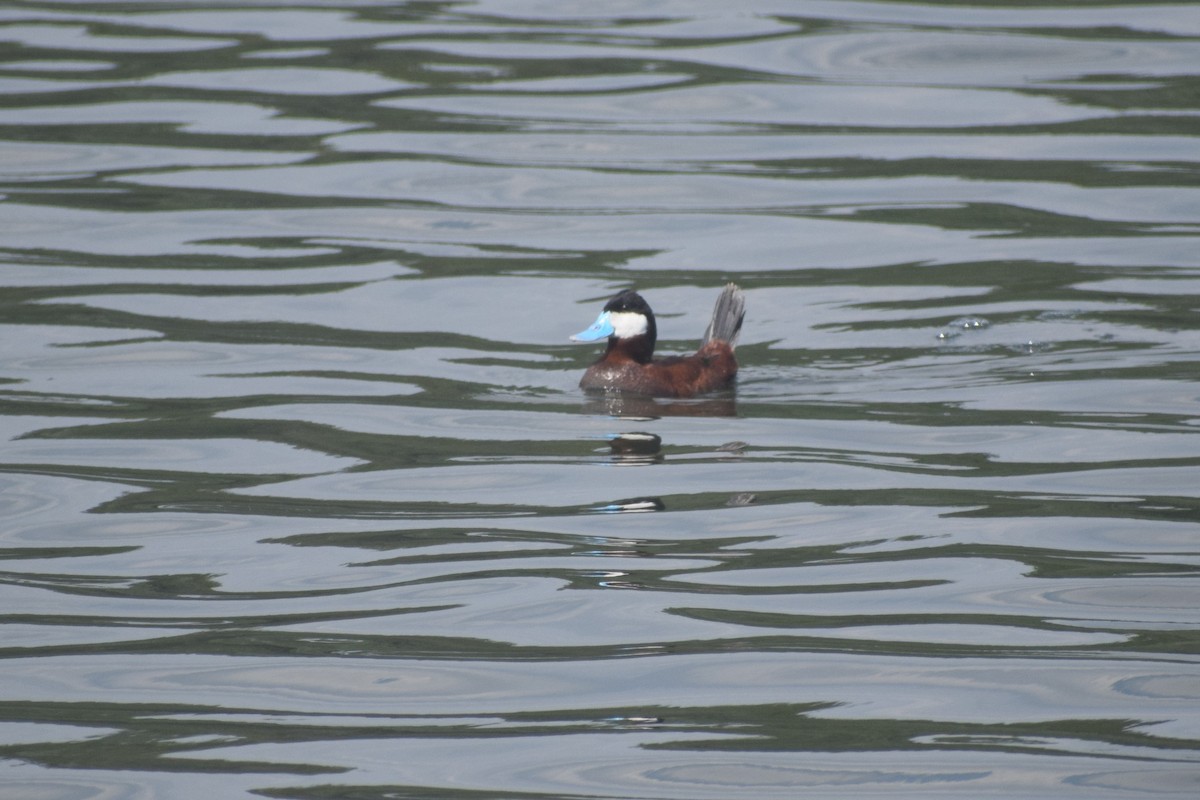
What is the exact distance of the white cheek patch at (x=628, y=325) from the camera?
34.6 ft

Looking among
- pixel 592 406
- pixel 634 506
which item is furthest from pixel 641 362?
pixel 634 506

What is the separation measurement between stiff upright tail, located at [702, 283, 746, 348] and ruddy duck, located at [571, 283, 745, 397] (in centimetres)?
→ 6

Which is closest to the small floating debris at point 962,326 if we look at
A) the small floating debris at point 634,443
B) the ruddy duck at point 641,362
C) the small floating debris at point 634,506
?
the ruddy duck at point 641,362

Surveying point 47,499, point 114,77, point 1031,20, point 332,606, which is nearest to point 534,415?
point 47,499

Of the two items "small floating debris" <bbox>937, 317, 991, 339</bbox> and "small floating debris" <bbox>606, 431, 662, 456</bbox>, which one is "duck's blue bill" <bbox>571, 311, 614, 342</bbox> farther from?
"small floating debris" <bbox>937, 317, 991, 339</bbox>

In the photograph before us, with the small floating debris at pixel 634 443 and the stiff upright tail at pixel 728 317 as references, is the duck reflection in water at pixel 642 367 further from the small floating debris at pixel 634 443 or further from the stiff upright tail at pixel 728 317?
the small floating debris at pixel 634 443

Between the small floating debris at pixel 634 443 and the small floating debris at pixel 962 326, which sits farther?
the small floating debris at pixel 962 326

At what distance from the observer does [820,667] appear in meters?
5.68

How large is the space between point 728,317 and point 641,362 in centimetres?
75

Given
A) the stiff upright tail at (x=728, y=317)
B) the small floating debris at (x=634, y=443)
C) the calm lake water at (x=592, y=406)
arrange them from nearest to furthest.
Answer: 1. the calm lake water at (x=592, y=406)
2. the small floating debris at (x=634, y=443)
3. the stiff upright tail at (x=728, y=317)

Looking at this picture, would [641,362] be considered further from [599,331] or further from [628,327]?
[599,331]

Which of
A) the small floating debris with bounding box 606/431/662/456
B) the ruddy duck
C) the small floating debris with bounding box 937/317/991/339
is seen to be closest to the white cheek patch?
the ruddy duck

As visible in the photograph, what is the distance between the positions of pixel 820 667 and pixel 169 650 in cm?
205

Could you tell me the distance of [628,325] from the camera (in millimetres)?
10547
